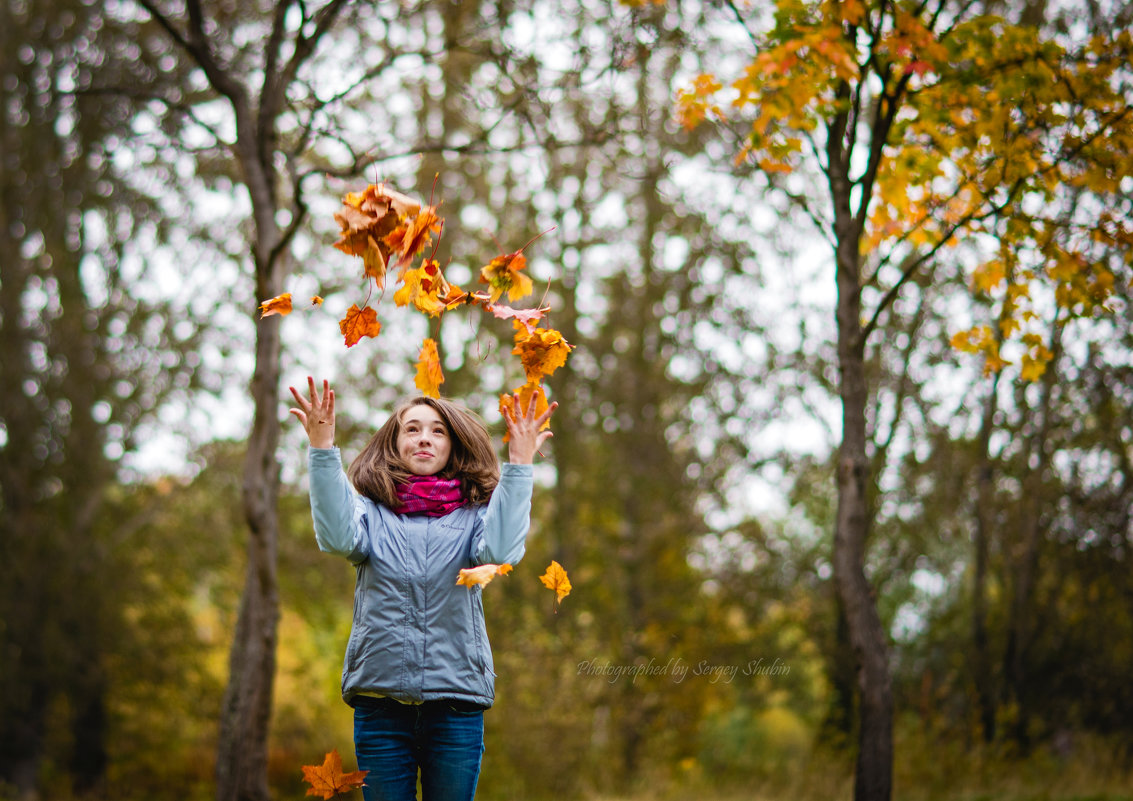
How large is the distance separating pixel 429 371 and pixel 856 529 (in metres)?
2.23

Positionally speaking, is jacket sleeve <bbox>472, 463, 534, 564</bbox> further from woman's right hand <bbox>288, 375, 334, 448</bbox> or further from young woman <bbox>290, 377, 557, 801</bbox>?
woman's right hand <bbox>288, 375, 334, 448</bbox>

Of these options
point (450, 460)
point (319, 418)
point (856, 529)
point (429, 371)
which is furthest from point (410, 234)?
point (856, 529)

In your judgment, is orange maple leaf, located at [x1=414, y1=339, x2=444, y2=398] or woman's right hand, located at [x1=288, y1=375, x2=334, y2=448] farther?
orange maple leaf, located at [x1=414, y1=339, x2=444, y2=398]

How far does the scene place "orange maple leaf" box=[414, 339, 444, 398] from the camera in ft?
9.10

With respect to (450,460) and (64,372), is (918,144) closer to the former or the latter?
(450,460)

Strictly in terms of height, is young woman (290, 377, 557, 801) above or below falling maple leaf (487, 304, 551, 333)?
below

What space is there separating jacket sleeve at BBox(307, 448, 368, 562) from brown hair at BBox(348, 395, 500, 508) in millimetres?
253

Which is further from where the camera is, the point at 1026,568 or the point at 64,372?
the point at 64,372

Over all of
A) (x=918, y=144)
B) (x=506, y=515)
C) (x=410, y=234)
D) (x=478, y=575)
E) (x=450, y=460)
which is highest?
(x=918, y=144)

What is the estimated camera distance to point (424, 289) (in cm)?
263

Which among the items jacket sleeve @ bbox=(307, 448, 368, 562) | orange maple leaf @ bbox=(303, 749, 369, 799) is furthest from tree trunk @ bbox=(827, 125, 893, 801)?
jacket sleeve @ bbox=(307, 448, 368, 562)

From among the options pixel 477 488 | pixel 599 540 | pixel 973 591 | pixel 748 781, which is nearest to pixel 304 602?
pixel 599 540

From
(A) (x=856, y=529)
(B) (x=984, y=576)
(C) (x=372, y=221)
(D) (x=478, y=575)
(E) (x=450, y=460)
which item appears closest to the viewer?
(D) (x=478, y=575)

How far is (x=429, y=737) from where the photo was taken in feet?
8.00
